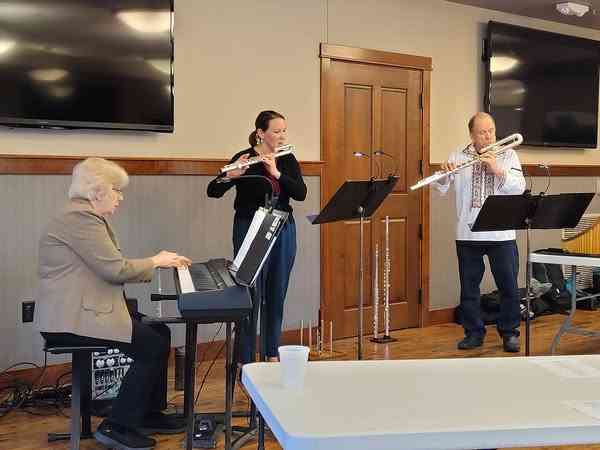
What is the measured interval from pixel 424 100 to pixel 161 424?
316cm

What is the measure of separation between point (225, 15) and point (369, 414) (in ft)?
11.4

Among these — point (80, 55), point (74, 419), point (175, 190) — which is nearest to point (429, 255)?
point (175, 190)

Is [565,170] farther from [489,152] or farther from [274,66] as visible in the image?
[274,66]

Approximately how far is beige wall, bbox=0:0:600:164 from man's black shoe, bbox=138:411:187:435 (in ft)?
4.91

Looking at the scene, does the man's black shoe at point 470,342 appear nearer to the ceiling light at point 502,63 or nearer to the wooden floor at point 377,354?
the wooden floor at point 377,354

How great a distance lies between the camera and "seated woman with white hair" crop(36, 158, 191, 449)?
2.74m

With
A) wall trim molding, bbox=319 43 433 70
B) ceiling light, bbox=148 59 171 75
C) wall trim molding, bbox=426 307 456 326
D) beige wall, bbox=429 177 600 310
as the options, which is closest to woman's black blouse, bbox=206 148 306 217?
ceiling light, bbox=148 59 171 75

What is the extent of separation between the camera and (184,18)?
421 centimetres

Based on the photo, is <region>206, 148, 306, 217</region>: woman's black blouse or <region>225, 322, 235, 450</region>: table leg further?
<region>206, 148, 306, 217</region>: woman's black blouse

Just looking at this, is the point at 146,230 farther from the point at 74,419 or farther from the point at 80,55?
the point at 74,419

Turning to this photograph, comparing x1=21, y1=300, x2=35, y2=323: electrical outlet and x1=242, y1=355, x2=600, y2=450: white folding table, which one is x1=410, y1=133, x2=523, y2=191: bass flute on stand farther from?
x1=242, y1=355, x2=600, y2=450: white folding table

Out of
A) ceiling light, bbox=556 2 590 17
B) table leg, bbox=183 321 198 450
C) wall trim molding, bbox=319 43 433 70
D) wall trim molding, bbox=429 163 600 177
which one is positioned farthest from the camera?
wall trim molding, bbox=429 163 600 177

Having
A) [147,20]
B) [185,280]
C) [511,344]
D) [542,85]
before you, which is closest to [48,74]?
[147,20]

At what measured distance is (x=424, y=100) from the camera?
17.5 feet
